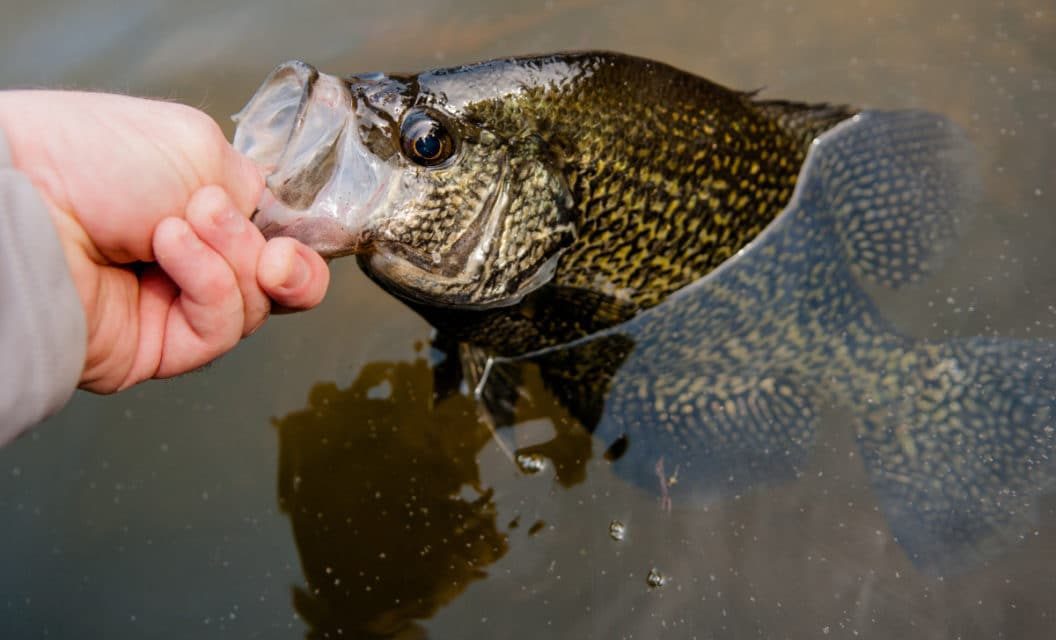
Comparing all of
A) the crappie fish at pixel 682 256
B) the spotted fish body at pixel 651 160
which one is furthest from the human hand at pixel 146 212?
the spotted fish body at pixel 651 160

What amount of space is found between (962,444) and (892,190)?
3.40 ft

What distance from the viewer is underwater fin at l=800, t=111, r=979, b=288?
11.2ft

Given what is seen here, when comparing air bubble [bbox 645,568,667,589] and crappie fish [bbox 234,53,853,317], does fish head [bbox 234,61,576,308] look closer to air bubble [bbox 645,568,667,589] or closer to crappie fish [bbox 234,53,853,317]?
crappie fish [bbox 234,53,853,317]

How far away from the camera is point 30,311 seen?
70.0 inches

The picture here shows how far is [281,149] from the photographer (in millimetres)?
2260

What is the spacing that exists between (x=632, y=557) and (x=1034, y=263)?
2.13 meters

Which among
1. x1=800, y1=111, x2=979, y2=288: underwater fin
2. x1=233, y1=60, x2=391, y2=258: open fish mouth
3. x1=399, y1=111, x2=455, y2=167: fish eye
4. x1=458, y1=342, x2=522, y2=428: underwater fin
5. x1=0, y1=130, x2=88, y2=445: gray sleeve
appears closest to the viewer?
x1=0, y1=130, x2=88, y2=445: gray sleeve

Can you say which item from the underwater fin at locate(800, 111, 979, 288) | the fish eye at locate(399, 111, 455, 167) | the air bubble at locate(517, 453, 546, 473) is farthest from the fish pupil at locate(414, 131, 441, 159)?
the underwater fin at locate(800, 111, 979, 288)

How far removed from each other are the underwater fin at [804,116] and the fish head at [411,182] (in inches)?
40.7

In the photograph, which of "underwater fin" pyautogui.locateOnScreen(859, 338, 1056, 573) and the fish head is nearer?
the fish head

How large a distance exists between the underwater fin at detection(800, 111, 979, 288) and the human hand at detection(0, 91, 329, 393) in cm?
221

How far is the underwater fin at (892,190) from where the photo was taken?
3.43 meters

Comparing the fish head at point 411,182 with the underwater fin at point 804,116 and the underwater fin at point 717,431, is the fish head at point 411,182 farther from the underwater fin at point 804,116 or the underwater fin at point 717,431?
the underwater fin at point 804,116

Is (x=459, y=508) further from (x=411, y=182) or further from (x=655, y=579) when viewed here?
(x=411, y=182)
